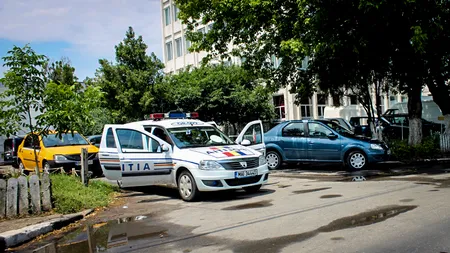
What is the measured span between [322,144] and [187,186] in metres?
6.38

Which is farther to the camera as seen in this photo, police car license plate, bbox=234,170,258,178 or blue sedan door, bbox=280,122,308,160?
blue sedan door, bbox=280,122,308,160

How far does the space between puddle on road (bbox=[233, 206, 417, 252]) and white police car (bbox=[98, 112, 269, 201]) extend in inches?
127

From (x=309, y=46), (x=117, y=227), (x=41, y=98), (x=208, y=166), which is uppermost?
(x=309, y=46)

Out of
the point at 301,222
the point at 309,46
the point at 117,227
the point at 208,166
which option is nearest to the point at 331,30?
the point at 309,46

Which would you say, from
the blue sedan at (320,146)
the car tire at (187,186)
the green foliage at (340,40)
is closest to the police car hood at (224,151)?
the car tire at (187,186)

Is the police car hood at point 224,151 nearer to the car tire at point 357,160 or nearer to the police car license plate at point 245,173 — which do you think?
the police car license plate at point 245,173

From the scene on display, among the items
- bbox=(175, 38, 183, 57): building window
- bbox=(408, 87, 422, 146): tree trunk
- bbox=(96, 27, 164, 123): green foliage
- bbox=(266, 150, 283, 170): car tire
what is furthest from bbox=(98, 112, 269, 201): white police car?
bbox=(175, 38, 183, 57): building window

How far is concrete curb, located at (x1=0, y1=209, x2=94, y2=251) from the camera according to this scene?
21.8ft

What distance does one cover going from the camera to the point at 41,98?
34.1 ft

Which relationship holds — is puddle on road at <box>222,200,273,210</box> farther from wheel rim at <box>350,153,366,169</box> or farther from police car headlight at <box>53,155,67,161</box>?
police car headlight at <box>53,155,67,161</box>

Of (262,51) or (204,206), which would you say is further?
(262,51)

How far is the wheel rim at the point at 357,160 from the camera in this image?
1412cm

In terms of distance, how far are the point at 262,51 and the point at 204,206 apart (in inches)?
380

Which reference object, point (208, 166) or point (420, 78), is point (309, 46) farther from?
point (208, 166)
